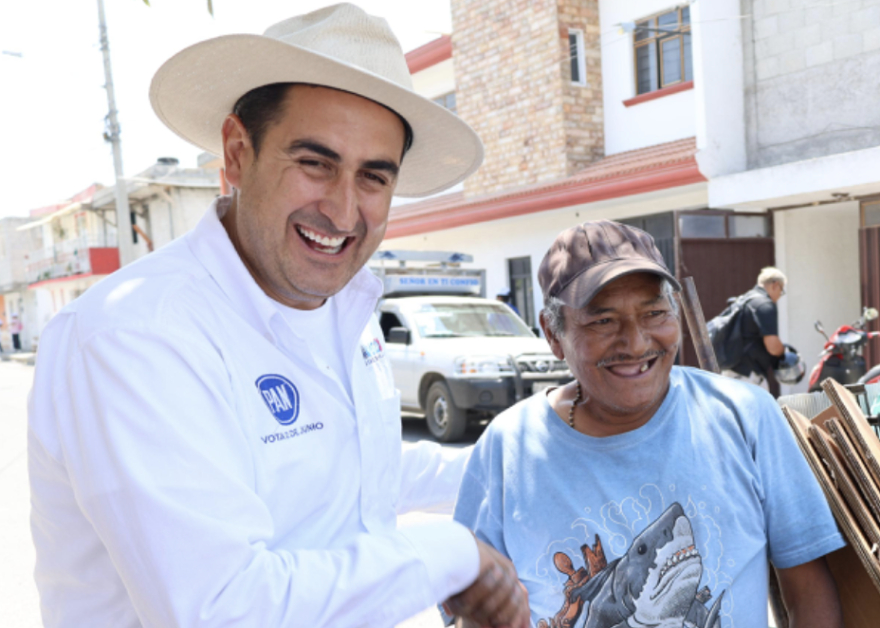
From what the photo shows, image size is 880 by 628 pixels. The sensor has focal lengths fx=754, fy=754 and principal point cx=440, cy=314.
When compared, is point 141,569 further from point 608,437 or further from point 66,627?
point 608,437

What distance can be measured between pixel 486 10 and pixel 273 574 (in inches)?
599

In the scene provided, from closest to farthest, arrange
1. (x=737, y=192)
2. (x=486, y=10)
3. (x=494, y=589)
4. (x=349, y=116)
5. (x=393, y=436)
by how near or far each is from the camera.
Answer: (x=494, y=589), (x=349, y=116), (x=393, y=436), (x=737, y=192), (x=486, y=10)

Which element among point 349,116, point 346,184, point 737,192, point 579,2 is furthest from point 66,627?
point 579,2

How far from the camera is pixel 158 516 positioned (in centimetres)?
119

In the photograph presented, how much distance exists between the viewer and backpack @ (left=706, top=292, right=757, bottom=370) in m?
7.73

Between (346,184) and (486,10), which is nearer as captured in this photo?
(346,184)

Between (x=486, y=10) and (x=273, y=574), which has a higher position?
Answer: (x=486, y=10)

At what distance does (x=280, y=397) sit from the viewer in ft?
5.22

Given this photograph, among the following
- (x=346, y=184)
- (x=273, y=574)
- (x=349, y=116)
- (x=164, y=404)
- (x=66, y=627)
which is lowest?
(x=66, y=627)

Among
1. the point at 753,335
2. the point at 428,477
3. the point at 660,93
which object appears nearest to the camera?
the point at 428,477

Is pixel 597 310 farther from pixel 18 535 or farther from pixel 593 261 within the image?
pixel 18 535

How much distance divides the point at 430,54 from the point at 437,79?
2.50ft

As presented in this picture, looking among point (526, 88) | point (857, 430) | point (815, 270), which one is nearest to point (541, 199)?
point (526, 88)

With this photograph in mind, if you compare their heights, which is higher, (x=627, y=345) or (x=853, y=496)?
(x=627, y=345)
